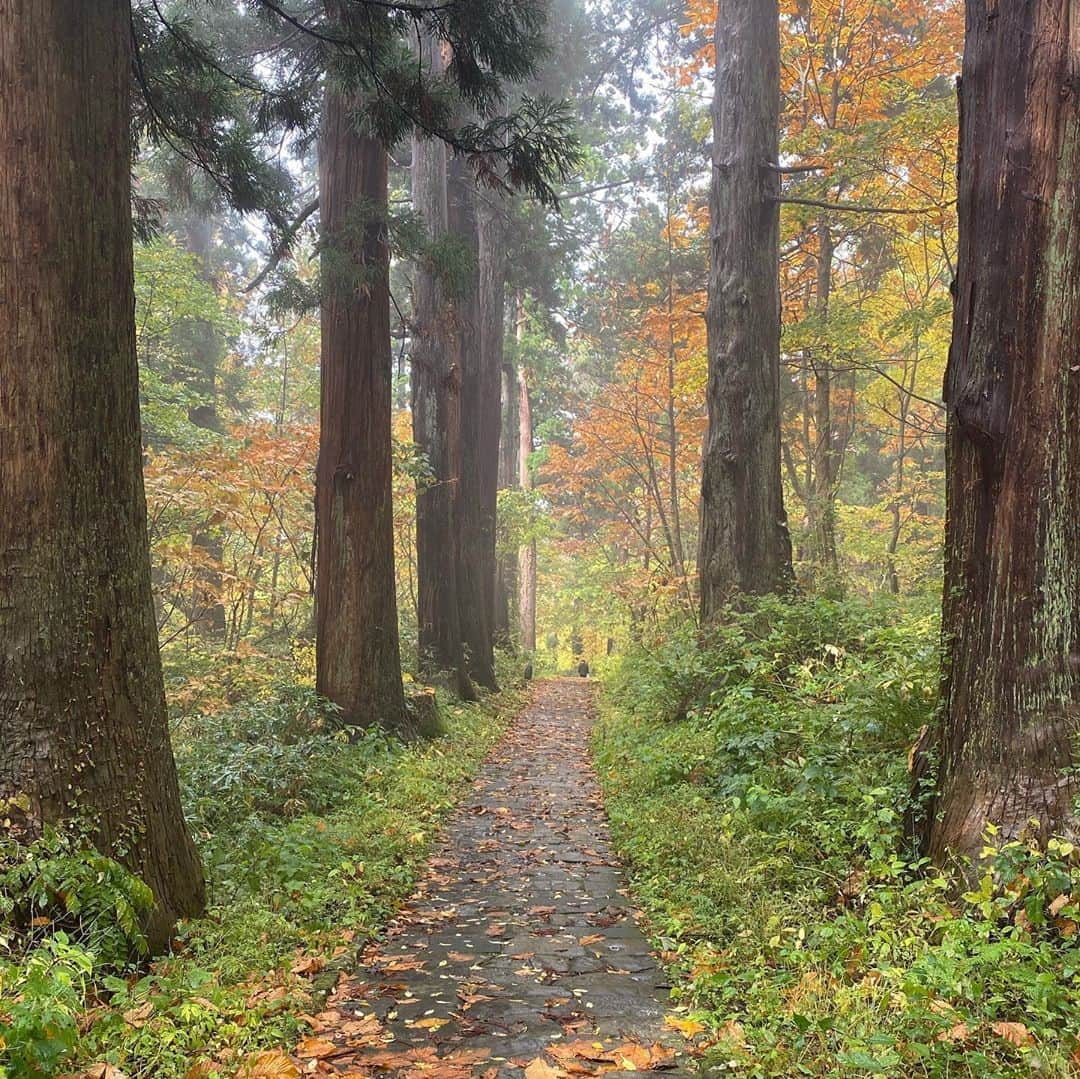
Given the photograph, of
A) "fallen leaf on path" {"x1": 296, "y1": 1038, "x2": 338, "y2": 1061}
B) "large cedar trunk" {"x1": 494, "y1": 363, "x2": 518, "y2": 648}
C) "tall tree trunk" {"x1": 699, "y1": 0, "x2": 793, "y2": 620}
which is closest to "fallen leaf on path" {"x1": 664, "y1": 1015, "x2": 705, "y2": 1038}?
"fallen leaf on path" {"x1": 296, "y1": 1038, "x2": 338, "y2": 1061}

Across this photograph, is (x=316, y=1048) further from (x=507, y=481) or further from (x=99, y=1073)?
(x=507, y=481)

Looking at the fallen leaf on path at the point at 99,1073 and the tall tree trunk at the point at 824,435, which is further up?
the tall tree trunk at the point at 824,435

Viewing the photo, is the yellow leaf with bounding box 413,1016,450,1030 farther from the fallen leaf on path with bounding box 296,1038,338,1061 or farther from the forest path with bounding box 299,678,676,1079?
the fallen leaf on path with bounding box 296,1038,338,1061

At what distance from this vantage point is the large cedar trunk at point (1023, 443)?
3576 mm

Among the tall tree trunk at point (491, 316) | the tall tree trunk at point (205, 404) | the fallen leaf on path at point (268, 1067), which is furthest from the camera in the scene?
the tall tree trunk at point (491, 316)

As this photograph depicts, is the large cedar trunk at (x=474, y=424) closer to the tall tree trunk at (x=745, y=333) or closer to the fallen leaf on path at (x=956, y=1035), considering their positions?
the tall tree trunk at (x=745, y=333)

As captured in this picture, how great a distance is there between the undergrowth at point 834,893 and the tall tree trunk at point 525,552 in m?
21.4

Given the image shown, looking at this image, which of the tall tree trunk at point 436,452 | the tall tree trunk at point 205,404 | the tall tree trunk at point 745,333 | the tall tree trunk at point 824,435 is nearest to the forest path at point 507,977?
the tall tree trunk at point 745,333

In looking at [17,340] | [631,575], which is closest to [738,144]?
[17,340]

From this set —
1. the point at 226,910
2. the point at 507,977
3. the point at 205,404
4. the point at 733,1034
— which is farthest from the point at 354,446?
the point at 205,404

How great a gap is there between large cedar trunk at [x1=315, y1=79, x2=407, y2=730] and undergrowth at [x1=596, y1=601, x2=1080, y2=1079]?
2975 mm

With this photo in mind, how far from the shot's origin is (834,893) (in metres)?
3.96

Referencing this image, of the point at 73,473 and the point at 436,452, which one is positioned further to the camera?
the point at 436,452

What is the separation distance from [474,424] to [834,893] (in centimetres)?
1178
